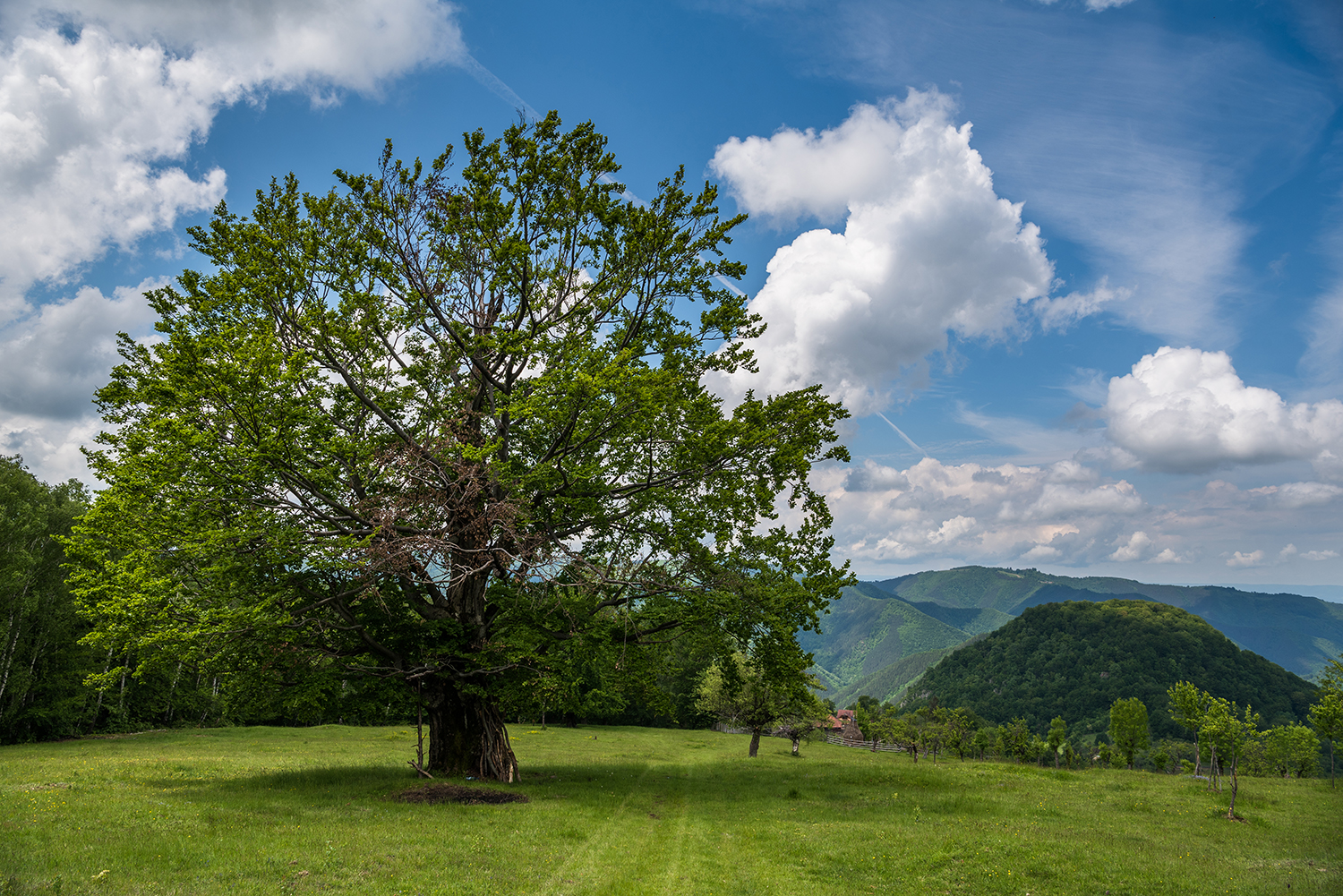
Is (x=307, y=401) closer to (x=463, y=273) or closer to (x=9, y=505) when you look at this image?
(x=463, y=273)

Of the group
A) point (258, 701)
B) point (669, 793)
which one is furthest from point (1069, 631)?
point (258, 701)

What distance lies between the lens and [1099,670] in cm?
15388

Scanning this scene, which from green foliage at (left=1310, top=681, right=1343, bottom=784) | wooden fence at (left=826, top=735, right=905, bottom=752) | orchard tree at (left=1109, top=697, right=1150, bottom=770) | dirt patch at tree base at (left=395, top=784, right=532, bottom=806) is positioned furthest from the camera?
wooden fence at (left=826, top=735, right=905, bottom=752)

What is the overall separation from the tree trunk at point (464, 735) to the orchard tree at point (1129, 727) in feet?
206

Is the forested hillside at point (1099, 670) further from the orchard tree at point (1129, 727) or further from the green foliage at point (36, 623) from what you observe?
the green foliage at point (36, 623)

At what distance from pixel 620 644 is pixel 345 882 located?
1011 cm

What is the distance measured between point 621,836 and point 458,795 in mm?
5237

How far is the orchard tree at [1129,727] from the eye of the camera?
5975 centimetres

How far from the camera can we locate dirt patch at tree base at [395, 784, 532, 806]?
16609 mm

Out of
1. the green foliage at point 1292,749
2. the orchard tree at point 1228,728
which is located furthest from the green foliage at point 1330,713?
the orchard tree at point 1228,728

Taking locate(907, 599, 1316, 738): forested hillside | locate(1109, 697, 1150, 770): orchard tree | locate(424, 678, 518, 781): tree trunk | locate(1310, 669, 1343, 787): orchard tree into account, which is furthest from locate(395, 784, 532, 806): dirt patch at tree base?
locate(907, 599, 1316, 738): forested hillside

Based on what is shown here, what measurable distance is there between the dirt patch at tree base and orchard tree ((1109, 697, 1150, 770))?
209ft

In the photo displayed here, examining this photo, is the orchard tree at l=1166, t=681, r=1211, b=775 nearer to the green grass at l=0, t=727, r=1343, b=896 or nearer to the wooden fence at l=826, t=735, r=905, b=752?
the green grass at l=0, t=727, r=1343, b=896

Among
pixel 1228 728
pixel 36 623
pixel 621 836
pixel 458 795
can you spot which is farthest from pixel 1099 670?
pixel 36 623
